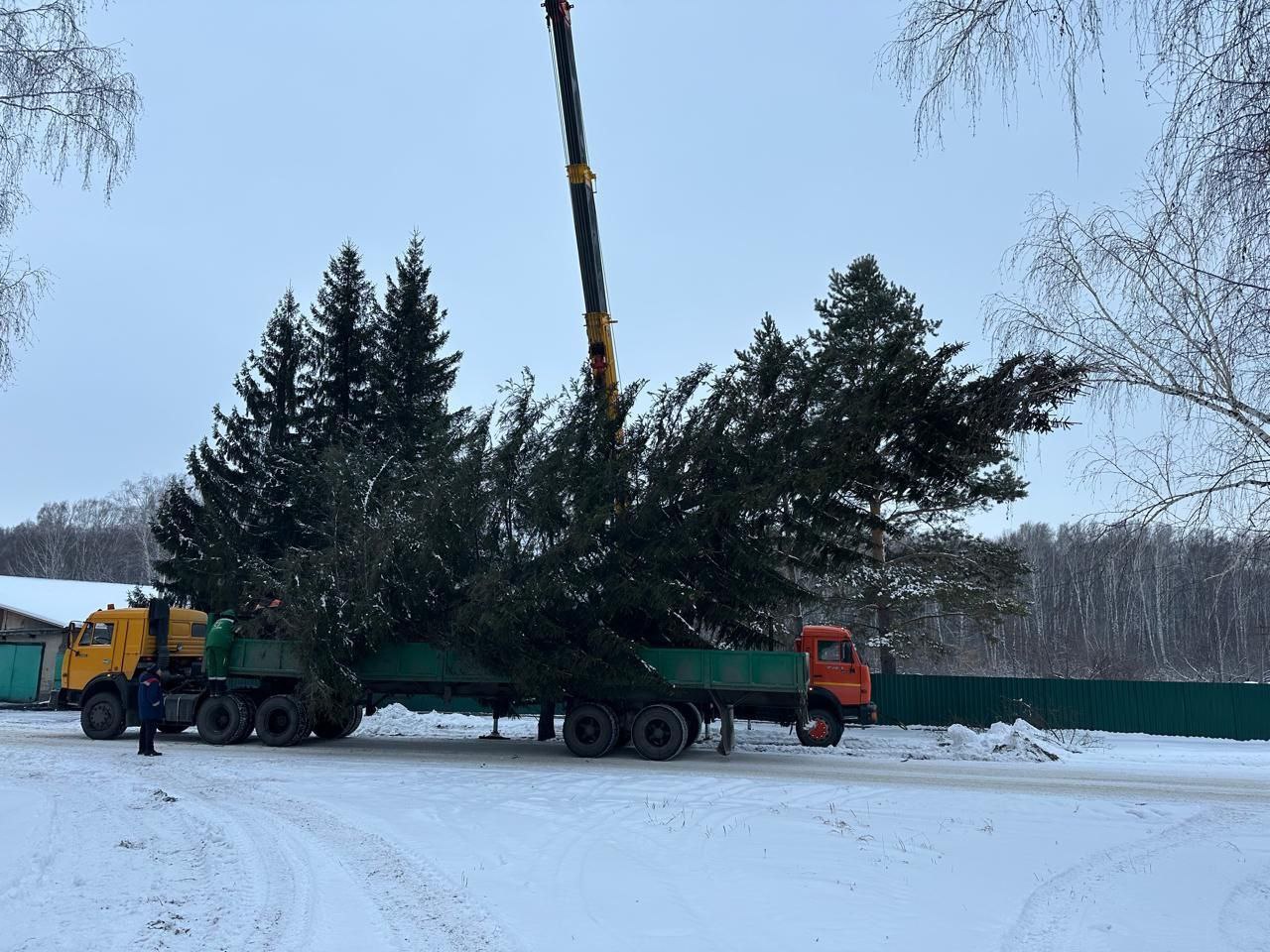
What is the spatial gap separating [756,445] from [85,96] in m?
13.3

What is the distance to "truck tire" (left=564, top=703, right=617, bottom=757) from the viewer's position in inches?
728

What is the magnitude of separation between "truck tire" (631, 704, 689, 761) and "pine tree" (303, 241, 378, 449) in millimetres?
20270

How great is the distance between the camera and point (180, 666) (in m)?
20.9

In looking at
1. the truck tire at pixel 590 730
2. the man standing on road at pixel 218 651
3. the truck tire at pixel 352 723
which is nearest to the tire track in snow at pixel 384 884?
the truck tire at pixel 590 730

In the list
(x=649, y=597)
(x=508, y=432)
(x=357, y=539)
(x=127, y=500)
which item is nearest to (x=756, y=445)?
(x=649, y=597)

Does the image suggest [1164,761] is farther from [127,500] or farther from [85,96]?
[127,500]

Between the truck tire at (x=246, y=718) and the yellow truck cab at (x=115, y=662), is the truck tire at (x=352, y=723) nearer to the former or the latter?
the truck tire at (x=246, y=718)

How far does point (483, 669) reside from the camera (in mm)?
19234

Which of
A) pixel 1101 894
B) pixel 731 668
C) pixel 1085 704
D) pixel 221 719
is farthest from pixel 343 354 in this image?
pixel 1101 894

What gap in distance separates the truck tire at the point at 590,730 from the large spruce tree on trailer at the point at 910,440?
20.0 feet

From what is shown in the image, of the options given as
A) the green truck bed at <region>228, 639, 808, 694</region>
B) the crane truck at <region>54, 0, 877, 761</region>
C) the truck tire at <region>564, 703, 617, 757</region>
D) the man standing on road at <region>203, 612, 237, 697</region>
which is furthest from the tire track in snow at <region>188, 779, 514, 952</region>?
the man standing on road at <region>203, 612, 237, 697</region>

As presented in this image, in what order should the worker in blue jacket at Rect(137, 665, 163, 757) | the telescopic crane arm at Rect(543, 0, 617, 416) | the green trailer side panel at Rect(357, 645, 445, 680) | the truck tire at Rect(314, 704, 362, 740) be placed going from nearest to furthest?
the worker in blue jacket at Rect(137, 665, 163, 757) < the green trailer side panel at Rect(357, 645, 445, 680) < the truck tire at Rect(314, 704, 362, 740) < the telescopic crane arm at Rect(543, 0, 617, 416)

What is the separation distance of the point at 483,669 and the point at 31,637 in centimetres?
2362

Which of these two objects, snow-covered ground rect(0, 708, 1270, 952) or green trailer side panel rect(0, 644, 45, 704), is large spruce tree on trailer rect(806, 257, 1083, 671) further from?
green trailer side panel rect(0, 644, 45, 704)
